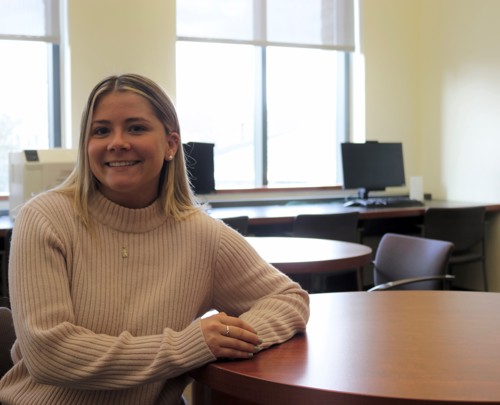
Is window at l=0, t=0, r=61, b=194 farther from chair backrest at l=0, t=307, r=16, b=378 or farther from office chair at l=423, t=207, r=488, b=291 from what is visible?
chair backrest at l=0, t=307, r=16, b=378

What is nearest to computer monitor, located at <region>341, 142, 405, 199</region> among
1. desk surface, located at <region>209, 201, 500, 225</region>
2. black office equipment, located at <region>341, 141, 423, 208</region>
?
black office equipment, located at <region>341, 141, 423, 208</region>

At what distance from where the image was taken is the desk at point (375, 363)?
0.96 metres

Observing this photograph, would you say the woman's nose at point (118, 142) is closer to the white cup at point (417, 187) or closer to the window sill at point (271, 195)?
the window sill at point (271, 195)

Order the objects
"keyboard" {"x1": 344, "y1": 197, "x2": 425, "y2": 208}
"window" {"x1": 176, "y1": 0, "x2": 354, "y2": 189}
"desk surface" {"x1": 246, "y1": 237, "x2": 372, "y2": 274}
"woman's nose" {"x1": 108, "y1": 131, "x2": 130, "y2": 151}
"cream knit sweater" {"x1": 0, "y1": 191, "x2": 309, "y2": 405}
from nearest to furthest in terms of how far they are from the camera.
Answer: "cream knit sweater" {"x1": 0, "y1": 191, "x2": 309, "y2": 405} → "woman's nose" {"x1": 108, "y1": 131, "x2": 130, "y2": 151} → "desk surface" {"x1": 246, "y1": 237, "x2": 372, "y2": 274} → "keyboard" {"x1": 344, "y1": 197, "x2": 425, "y2": 208} → "window" {"x1": 176, "y1": 0, "x2": 354, "y2": 189}

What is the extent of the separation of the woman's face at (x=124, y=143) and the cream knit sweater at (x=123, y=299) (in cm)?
6

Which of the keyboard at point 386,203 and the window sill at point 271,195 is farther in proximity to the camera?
the window sill at point 271,195

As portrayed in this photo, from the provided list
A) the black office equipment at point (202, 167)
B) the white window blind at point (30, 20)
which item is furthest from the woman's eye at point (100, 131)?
the white window blind at point (30, 20)

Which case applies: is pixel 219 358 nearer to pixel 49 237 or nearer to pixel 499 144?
pixel 49 237

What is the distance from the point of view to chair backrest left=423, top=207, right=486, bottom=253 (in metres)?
4.19

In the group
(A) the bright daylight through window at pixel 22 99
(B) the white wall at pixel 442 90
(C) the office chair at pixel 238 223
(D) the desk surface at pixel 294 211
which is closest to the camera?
(C) the office chair at pixel 238 223

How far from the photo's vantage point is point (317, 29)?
5.37 metres

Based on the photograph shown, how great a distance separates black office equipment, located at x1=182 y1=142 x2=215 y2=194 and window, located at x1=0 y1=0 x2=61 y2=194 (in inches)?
44.8

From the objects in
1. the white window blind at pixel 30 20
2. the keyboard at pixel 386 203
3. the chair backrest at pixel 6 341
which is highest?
the white window blind at pixel 30 20

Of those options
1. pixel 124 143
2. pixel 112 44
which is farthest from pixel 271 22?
pixel 124 143
